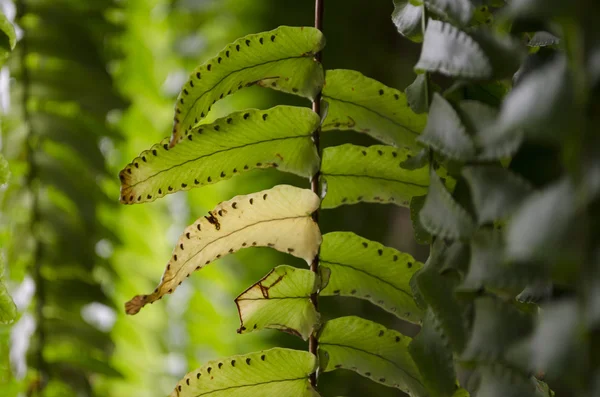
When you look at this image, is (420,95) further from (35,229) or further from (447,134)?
(35,229)

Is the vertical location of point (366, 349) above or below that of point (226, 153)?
below

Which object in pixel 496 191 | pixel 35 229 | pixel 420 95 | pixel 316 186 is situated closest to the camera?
pixel 496 191

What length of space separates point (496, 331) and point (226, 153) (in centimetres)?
30

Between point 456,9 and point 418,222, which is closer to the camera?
point 456,9

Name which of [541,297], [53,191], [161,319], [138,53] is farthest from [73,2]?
[541,297]

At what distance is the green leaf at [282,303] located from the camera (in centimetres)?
61

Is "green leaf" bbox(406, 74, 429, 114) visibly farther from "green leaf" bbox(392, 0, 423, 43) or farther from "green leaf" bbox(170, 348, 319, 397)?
"green leaf" bbox(170, 348, 319, 397)

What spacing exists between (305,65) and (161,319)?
1314 mm

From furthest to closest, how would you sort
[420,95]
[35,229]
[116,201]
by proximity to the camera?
[116,201]
[35,229]
[420,95]

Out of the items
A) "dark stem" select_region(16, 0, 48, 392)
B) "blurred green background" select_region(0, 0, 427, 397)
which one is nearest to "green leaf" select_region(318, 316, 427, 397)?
"blurred green background" select_region(0, 0, 427, 397)

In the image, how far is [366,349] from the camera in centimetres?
65

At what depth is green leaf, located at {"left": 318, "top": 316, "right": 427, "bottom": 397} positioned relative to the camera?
2.07ft

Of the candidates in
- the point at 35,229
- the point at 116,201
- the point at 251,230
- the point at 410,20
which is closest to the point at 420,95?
the point at 410,20

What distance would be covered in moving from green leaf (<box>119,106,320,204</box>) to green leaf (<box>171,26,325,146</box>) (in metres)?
0.03
